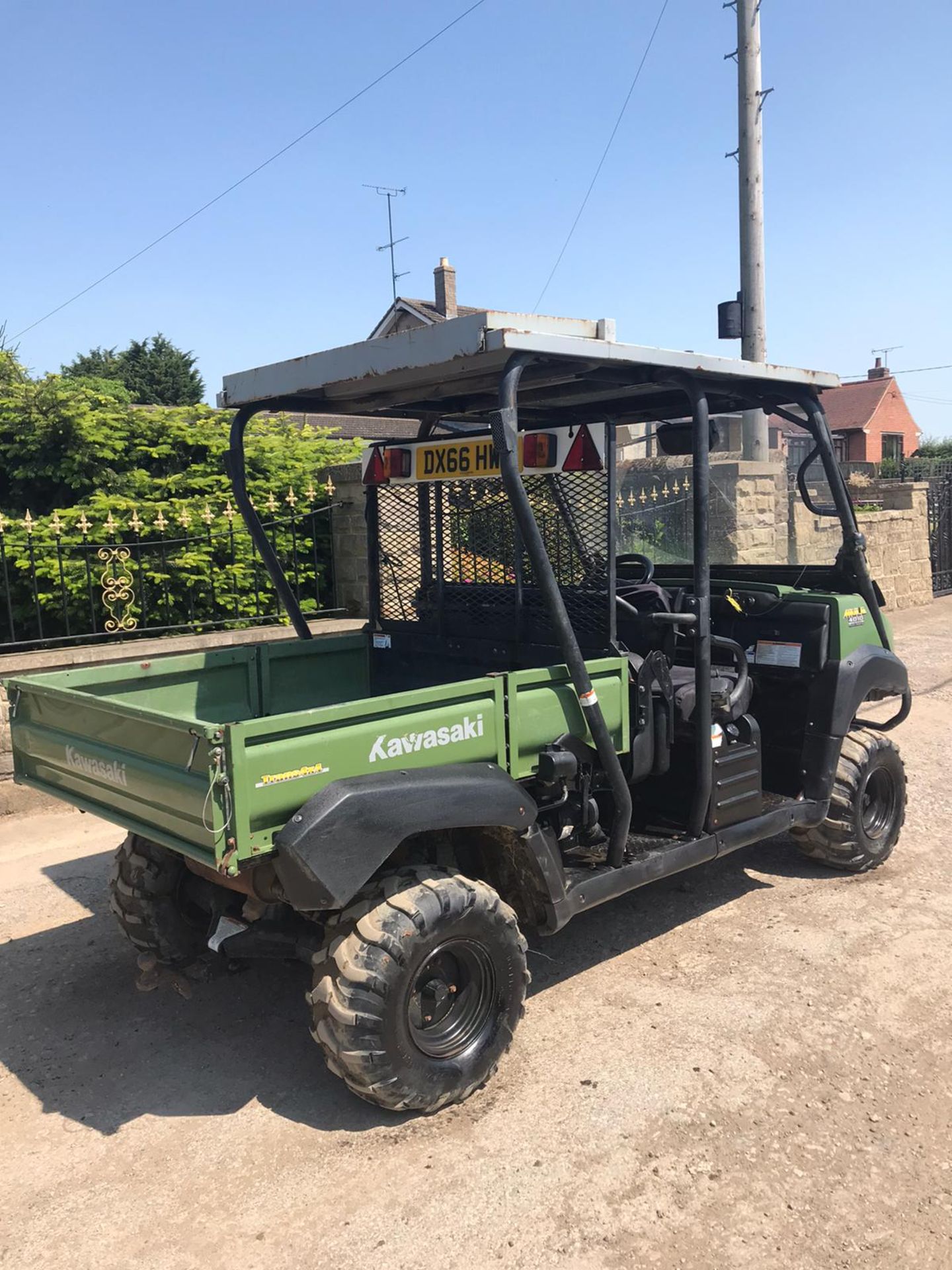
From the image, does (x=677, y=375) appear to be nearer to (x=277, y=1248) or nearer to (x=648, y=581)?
(x=648, y=581)

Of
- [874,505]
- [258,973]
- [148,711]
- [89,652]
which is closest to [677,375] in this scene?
[148,711]

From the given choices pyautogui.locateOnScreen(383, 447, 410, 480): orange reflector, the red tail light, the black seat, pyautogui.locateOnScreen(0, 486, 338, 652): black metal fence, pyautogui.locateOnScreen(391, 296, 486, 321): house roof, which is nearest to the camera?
the red tail light

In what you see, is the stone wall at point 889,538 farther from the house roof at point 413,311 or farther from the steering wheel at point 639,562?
the house roof at point 413,311

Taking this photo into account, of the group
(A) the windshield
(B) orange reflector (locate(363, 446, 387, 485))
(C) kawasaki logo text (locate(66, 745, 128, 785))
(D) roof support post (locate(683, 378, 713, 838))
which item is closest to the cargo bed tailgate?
(C) kawasaki logo text (locate(66, 745, 128, 785))

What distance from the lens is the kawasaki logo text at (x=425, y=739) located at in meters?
3.04

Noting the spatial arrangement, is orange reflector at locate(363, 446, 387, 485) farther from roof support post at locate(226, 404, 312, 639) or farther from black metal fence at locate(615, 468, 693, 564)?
black metal fence at locate(615, 468, 693, 564)

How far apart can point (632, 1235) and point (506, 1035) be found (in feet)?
2.68

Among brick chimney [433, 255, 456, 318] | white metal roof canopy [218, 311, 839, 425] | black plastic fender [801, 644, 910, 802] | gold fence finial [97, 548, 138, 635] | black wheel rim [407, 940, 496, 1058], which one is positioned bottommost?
black wheel rim [407, 940, 496, 1058]

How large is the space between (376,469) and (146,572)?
328 cm

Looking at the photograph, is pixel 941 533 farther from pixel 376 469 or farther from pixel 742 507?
pixel 376 469

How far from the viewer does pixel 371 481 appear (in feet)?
15.2

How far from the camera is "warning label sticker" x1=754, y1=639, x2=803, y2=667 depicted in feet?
15.4

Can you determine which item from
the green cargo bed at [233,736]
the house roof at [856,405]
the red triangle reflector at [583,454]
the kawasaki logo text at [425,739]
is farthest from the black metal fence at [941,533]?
the house roof at [856,405]

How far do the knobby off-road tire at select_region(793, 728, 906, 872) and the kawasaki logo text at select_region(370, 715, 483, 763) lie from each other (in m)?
2.41
